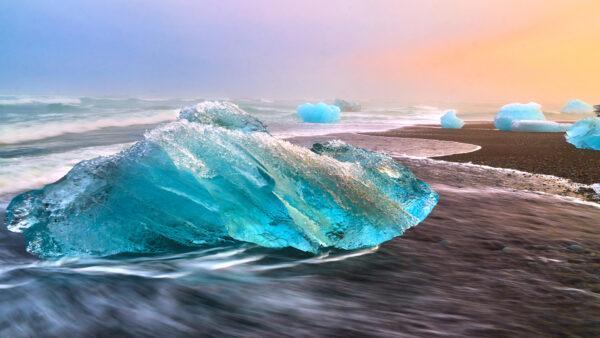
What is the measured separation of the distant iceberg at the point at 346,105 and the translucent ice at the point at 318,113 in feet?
35.9

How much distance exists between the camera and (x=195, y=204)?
93.6 inches

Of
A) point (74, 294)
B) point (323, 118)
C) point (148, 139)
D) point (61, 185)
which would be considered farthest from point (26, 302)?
point (323, 118)

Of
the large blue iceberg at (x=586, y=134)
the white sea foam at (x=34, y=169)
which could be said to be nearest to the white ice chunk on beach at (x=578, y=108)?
the large blue iceberg at (x=586, y=134)

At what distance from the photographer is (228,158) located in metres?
2.45

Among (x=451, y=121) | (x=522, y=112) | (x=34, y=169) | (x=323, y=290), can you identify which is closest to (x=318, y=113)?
(x=451, y=121)

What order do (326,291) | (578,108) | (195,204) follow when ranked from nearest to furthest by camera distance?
(326,291), (195,204), (578,108)

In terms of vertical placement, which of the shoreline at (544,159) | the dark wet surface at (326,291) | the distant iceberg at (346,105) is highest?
the distant iceberg at (346,105)

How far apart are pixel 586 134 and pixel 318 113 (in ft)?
38.0

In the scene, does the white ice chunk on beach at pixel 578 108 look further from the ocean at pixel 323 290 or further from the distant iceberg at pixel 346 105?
the ocean at pixel 323 290

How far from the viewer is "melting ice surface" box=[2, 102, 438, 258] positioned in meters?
2.27

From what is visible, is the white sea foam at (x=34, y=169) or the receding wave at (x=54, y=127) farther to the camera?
the receding wave at (x=54, y=127)

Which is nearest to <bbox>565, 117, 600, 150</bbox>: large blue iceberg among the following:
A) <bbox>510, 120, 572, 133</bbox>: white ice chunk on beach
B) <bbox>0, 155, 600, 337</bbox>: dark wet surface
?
<bbox>510, 120, 572, 133</bbox>: white ice chunk on beach

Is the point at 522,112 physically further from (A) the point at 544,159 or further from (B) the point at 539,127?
(A) the point at 544,159

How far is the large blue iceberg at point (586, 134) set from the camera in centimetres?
821
